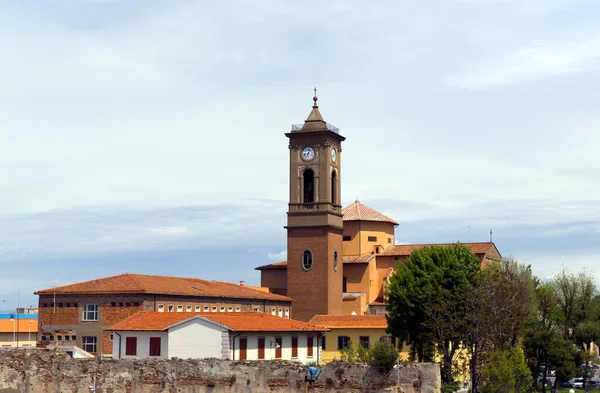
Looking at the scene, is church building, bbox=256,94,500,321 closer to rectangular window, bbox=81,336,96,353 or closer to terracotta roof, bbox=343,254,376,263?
terracotta roof, bbox=343,254,376,263

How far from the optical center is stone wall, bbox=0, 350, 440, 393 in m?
54.2

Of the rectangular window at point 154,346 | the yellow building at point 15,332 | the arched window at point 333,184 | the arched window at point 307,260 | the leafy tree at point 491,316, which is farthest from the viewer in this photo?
the arched window at point 333,184

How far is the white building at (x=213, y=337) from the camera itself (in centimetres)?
6031

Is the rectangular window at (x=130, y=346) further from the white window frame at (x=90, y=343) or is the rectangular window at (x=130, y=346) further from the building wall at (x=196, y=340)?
the white window frame at (x=90, y=343)

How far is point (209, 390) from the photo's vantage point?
56.1 m

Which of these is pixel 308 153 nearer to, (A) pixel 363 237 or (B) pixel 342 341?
(A) pixel 363 237

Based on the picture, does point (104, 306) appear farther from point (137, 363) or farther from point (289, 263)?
point (289, 263)

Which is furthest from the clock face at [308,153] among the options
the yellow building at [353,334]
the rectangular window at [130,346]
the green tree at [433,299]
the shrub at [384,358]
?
the shrub at [384,358]

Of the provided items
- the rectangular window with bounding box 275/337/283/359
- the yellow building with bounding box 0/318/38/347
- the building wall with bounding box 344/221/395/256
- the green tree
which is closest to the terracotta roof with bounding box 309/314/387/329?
the green tree

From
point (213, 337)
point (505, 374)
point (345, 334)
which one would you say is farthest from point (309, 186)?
point (505, 374)

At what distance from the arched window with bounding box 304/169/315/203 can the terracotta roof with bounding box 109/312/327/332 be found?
2492 cm

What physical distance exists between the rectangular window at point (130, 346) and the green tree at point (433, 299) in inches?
812

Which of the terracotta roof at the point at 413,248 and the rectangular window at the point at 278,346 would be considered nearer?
the rectangular window at the point at 278,346

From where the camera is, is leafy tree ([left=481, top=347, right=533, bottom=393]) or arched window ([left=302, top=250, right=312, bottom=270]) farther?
arched window ([left=302, top=250, right=312, bottom=270])
